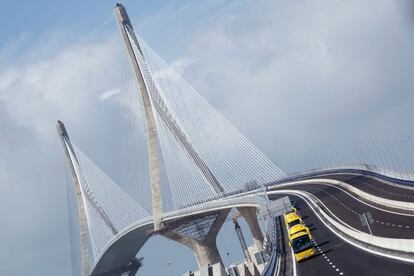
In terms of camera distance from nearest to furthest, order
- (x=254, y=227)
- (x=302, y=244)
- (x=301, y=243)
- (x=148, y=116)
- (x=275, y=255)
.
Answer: (x=302, y=244)
(x=301, y=243)
(x=275, y=255)
(x=148, y=116)
(x=254, y=227)

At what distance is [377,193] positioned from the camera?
8962cm

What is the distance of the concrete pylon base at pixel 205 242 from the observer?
456 feet

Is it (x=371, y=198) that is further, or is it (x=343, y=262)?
(x=371, y=198)

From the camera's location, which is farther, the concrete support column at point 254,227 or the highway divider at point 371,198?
the concrete support column at point 254,227

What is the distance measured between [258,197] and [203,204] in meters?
19.8

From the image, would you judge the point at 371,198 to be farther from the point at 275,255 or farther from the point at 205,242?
the point at 205,242

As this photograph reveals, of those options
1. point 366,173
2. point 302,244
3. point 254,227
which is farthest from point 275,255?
point 254,227

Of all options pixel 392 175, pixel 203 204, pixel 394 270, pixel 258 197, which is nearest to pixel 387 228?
→ pixel 394 270

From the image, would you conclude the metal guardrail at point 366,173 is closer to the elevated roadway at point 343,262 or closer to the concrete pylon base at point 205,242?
the concrete pylon base at point 205,242

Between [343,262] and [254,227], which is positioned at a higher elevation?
[254,227]

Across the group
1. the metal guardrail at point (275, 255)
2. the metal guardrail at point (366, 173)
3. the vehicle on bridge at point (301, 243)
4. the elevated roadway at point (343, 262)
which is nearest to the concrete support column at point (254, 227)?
the metal guardrail at point (366, 173)

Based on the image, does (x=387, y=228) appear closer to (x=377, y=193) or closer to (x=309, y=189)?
(x=377, y=193)

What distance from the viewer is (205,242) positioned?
14250cm

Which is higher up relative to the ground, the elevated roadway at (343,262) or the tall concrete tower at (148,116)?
the tall concrete tower at (148,116)
